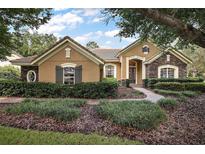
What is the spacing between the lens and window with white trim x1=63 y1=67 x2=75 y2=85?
5.21 metres

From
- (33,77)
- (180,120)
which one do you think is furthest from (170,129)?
(33,77)

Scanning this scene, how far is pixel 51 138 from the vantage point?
188 inches

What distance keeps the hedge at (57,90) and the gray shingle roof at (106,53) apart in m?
0.47

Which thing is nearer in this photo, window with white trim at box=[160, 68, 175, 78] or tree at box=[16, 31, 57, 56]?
tree at box=[16, 31, 57, 56]

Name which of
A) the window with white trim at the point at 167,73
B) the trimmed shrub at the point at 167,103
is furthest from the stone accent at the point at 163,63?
the trimmed shrub at the point at 167,103

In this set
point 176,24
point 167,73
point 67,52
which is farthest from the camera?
point 167,73

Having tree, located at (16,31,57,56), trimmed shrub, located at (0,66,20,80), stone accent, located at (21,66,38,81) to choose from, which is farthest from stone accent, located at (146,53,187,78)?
trimmed shrub, located at (0,66,20,80)

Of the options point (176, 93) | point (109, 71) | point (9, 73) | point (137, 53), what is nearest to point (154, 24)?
point (137, 53)

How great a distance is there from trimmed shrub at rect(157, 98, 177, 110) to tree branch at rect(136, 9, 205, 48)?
1.62m

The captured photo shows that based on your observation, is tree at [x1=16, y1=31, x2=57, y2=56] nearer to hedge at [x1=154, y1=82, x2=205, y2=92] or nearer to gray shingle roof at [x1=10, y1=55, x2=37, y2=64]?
gray shingle roof at [x1=10, y1=55, x2=37, y2=64]

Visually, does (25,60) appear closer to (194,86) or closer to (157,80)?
(157,80)

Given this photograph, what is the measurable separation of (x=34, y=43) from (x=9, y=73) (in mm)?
667

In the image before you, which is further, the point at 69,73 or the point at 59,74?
the point at 59,74

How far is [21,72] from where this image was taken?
517 centimetres
